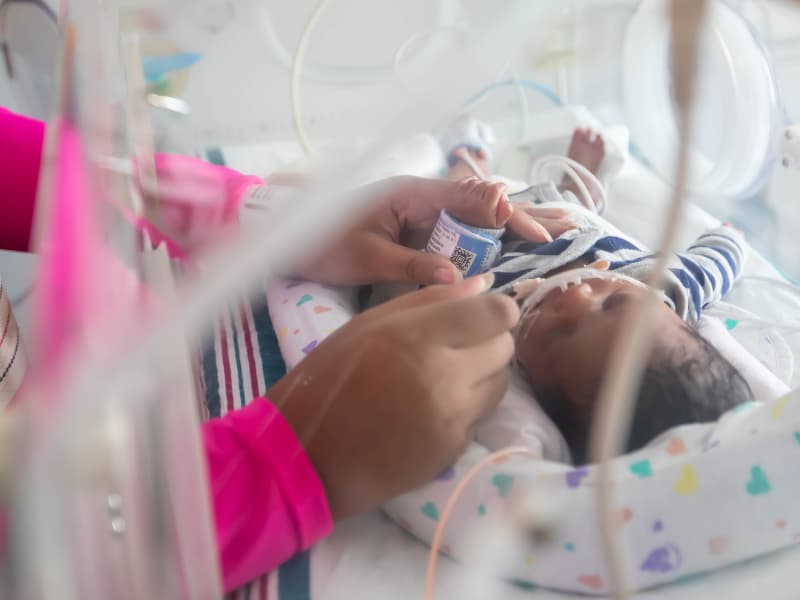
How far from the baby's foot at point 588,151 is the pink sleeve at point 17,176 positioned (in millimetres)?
745

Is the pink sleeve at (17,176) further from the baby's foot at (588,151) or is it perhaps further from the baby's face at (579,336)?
the baby's foot at (588,151)

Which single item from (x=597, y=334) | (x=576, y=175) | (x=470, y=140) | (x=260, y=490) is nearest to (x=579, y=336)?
(x=597, y=334)

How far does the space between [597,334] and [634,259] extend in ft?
0.66

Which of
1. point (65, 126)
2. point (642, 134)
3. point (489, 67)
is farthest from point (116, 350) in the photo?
point (642, 134)

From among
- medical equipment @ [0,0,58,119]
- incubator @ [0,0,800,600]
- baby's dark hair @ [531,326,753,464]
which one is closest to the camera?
incubator @ [0,0,800,600]

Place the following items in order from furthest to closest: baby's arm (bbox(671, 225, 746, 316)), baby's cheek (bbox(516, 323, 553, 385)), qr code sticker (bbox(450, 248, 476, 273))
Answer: baby's arm (bbox(671, 225, 746, 316))
qr code sticker (bbox(450, 248, 476, 273))
baby's cheek (bbox(516, 323, 553, 385))

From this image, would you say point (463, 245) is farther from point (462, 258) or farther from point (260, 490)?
point (260, 490)

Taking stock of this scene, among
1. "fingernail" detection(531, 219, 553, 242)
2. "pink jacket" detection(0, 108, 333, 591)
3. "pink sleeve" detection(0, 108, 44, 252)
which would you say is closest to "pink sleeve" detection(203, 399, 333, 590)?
"pink jacket" detection(0, 108, 333, 591)

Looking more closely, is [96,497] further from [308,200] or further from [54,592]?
[308,200]

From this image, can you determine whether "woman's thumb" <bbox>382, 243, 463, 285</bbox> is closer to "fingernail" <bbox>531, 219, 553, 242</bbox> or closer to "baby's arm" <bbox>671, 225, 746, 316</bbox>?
"fingernail" <bbox>531, 219, 553, 242</bbox>

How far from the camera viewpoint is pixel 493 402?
0.56 metres

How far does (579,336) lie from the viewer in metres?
0.55

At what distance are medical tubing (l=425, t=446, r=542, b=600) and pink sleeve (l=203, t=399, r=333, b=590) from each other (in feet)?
0.28

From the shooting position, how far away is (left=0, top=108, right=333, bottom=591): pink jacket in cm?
49
